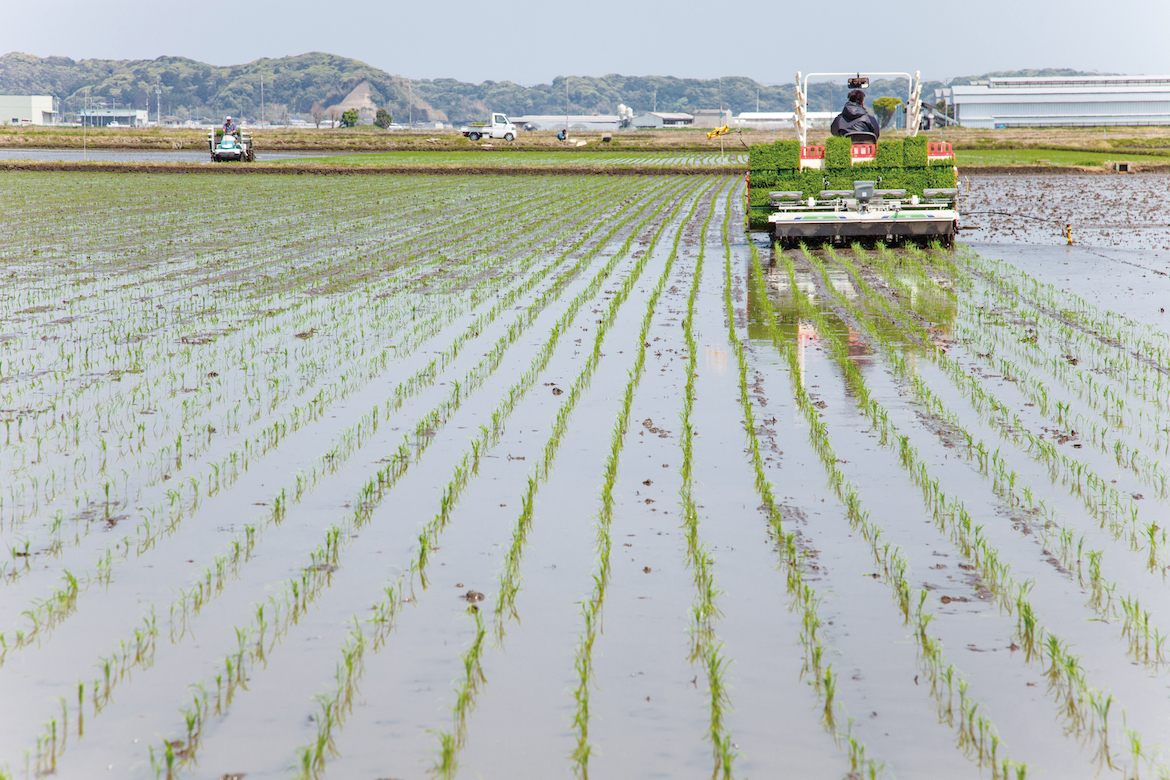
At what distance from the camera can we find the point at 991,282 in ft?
39.9

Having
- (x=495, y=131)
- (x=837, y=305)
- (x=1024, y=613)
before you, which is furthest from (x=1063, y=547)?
(x=495, y=131)

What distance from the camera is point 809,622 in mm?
3719

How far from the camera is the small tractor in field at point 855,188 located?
14773 millimetres

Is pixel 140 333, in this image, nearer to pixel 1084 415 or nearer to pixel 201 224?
pixel 1084 415

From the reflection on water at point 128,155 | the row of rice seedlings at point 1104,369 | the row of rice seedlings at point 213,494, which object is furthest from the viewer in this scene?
the reflection on water at point 128,155

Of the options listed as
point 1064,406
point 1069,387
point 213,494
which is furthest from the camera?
point 1069,387

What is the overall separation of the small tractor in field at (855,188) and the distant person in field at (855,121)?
1.74ft

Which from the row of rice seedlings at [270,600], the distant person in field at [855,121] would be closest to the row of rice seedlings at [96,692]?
the row of rice seedlings at [270,600]

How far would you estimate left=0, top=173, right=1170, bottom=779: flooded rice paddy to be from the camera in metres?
3.10

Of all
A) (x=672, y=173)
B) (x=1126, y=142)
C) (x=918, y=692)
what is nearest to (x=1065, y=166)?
(x=672, y=173)

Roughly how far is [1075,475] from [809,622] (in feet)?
7.64

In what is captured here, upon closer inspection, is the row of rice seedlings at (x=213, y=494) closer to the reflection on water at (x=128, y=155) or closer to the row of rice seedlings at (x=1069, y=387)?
the row of rice seedlings at (x=1069, y=387)

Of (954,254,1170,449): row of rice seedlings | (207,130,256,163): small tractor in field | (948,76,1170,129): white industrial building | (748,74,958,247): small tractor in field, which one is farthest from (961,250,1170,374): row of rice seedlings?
(948,76,1170,129): white industrial building

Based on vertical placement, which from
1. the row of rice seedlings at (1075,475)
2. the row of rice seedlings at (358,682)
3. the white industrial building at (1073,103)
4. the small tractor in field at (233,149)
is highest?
the white industrial building at (1073,103)
